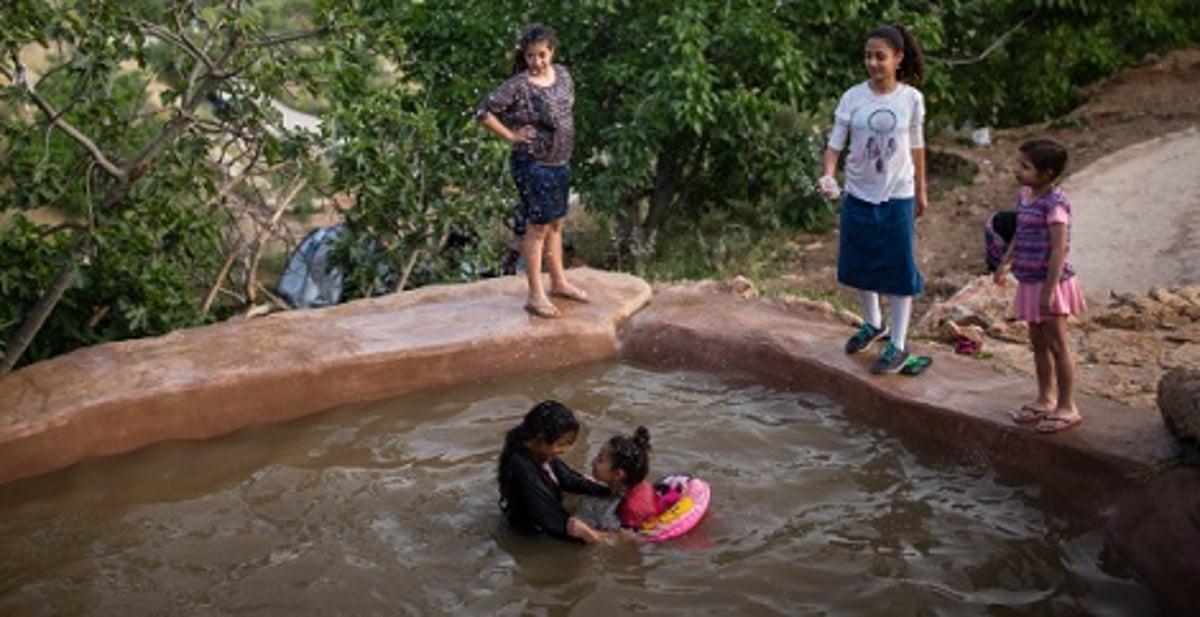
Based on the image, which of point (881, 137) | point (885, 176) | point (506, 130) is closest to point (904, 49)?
point (881, 137)

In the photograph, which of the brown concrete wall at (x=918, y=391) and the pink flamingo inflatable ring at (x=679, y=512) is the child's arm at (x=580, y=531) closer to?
the pink flamingo inflatable ring at (x=679, y=512)

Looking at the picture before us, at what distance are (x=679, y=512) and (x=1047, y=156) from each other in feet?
6.27

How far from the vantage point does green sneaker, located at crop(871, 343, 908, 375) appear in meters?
5.57

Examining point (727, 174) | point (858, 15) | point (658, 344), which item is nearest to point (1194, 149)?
point (858, 15)

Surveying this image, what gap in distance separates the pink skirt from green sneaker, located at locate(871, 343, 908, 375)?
875 millimetres

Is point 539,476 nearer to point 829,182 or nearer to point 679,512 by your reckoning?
point 679,512

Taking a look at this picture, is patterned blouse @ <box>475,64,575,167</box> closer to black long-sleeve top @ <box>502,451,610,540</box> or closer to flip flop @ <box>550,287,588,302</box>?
flip flop @ <box>550,287,588,302</box>

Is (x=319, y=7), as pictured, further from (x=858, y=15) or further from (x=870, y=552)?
(x=858, y=15)

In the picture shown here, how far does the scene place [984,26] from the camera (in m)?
11.7

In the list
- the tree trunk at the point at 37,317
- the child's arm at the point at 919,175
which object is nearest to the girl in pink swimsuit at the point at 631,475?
the child's arm at the point at 919,175

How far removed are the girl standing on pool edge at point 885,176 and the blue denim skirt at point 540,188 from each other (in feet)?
4.85

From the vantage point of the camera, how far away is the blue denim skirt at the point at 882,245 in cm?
549

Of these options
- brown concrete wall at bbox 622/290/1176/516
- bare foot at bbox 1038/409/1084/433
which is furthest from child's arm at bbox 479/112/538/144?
bare foot at bbox 1038/409/1084/433

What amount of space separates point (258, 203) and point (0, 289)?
6.82ft
